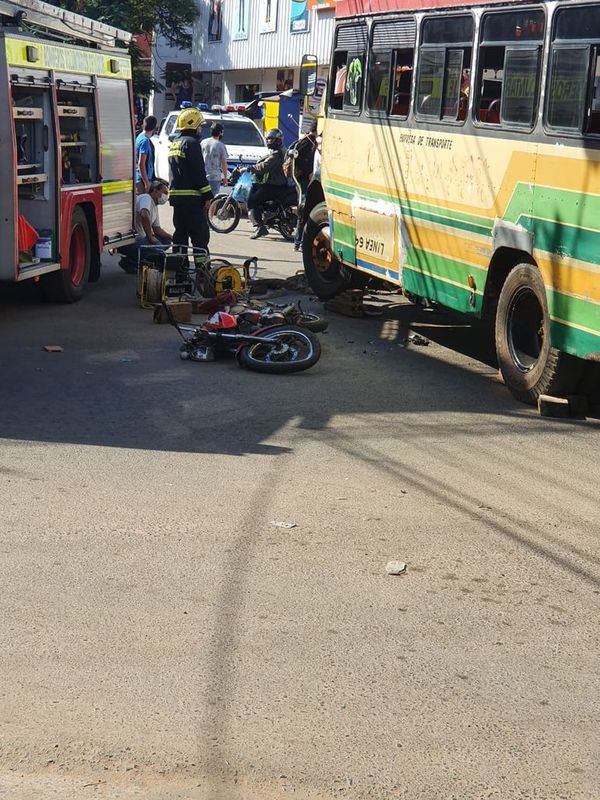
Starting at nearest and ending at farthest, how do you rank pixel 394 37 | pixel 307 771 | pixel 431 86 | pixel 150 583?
pixel 307 771, pixel 150 583, pixel 431 86, pixel 394 37

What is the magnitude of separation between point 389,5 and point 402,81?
0.81m

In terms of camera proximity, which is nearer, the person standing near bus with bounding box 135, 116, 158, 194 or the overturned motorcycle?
the overturned motorcycle

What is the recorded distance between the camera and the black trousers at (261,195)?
21094 millimetres

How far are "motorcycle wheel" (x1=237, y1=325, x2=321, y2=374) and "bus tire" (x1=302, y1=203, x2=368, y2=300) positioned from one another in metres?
3.42

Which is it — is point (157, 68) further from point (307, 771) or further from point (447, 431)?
point (307, 771)

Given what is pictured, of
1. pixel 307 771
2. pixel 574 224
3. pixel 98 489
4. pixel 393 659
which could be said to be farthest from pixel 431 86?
pixel 307 771

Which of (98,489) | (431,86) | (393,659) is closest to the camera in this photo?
(393,659)

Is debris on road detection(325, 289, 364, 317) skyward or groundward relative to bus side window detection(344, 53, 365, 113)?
groundward

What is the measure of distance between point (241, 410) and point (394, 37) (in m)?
4.59

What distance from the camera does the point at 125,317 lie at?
514 inches

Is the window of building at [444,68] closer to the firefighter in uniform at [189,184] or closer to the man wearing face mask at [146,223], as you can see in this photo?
the firefighter in uniform at [189,184]

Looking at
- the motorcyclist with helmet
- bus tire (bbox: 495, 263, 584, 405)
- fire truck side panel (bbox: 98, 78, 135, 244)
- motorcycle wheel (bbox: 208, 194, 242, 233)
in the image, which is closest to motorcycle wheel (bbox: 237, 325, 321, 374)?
bus tire (bbox: 495, 263, 584, 405)

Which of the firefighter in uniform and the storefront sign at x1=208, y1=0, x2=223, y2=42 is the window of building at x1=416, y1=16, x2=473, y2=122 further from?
the storefront sign at x1=208, y1=0, x2=223, y2=42

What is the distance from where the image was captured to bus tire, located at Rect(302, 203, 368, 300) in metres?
13.9
